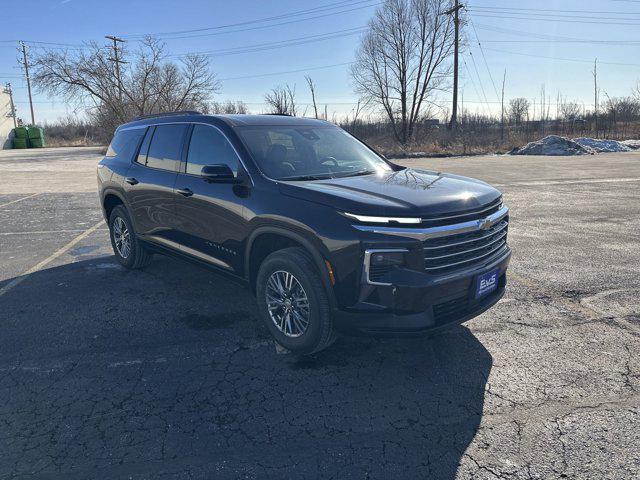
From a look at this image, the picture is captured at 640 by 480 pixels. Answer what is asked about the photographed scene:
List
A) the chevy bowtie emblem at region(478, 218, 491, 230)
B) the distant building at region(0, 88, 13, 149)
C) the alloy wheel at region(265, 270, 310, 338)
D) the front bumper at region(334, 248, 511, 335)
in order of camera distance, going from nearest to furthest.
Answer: the front bumper at region(334, 248, 511, 335), the chevy bowtie emblem at region(478, 218, 491, 230), the alloy wheel at region(265, 270, 310, 338), the distant building at region(0, 88, 13, 149)

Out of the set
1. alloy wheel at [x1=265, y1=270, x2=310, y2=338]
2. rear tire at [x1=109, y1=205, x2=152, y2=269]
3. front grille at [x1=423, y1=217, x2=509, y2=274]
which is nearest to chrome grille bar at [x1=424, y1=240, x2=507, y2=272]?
front grille at [x1=423, y1=217, x2=509, y2=274]

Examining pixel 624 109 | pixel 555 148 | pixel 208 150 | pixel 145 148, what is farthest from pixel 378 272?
pixel 624 109

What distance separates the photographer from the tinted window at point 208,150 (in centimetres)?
420

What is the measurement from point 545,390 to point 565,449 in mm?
638

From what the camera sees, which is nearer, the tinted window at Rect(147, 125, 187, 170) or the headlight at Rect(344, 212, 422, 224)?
the headlight at Rect(344, 212, 422, 224)

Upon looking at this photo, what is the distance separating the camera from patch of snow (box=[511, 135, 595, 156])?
96.4 feet

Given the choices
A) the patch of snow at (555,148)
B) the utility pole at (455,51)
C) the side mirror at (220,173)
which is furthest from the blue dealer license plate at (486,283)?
the utility pole at (455,51)

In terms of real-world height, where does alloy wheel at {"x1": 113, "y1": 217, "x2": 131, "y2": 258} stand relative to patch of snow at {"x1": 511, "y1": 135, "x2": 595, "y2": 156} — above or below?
below

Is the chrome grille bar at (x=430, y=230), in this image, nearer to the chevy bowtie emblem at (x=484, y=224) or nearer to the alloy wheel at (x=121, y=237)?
the chevy bowtie emblem at (x=484, y=224)

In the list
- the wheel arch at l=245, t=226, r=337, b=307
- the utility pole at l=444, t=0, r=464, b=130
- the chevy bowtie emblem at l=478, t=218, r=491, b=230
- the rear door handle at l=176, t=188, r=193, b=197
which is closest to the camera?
the wheel arch at l=245, t=226, r=337, b=307

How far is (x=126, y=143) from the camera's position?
5.93 meters

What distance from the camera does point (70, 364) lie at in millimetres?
3688

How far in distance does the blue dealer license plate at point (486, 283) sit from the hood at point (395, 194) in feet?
1.73

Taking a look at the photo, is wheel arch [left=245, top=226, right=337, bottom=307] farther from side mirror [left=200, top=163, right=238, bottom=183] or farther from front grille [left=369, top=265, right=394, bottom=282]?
side mirror [left=200, top=163, right=238, bottom=183]
